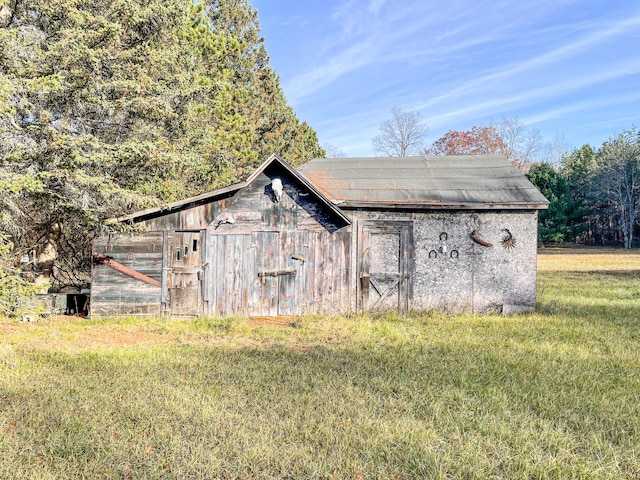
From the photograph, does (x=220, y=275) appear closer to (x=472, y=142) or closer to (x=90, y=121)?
(x=90, y=121)

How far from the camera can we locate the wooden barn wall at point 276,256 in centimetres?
1052

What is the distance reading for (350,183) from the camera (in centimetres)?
1226

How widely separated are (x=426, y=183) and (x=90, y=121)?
9.90 metres

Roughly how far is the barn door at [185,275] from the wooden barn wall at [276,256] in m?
0.27

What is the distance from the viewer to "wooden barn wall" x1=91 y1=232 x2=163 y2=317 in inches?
396

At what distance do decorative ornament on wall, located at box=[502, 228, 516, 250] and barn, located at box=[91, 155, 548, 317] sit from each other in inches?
1.2

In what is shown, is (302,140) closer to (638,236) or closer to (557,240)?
(557,240)

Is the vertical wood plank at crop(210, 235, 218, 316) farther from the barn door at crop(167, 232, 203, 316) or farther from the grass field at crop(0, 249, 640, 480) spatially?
the grass field at crop(0, 249, 640, 480)

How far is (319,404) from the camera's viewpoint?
192 inches

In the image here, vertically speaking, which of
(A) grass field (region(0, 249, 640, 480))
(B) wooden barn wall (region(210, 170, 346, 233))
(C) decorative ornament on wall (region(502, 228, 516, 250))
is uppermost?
(B) wooden barn wall (region(210, 170, 346, 233))

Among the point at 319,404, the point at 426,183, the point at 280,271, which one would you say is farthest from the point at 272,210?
the point at 319,404

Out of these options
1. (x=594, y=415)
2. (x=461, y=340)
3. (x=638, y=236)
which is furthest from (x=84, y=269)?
(x=638, y=236)

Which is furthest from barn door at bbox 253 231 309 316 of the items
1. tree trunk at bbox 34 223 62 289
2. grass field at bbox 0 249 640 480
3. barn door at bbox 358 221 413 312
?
tree trunk at bbox 34 223 62 289

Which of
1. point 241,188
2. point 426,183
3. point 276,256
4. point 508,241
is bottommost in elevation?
point 276,256
